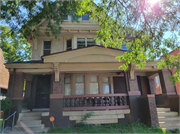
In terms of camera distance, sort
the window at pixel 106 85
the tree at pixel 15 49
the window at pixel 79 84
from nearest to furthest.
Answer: the window at pixel 79 84
the window at pixel 106 85
the tree at pixel 15 49

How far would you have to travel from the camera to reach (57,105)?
7582mm

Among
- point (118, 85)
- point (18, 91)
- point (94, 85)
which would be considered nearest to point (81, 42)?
point (94, 85)

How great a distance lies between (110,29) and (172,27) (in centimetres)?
288

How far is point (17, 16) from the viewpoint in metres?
6.36

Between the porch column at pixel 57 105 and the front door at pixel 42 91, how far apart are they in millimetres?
2746

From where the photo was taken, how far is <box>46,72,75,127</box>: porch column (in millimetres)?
7367

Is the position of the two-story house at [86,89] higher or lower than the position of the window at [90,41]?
lower

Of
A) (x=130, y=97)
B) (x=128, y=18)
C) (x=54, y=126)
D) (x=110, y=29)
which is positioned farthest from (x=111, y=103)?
(x=128, y=18)

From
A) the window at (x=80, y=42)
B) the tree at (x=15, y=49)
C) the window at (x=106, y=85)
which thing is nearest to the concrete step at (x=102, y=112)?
the window at (x=106, y=85)

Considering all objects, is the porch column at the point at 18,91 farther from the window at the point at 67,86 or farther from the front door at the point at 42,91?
the window at the point at 67,86

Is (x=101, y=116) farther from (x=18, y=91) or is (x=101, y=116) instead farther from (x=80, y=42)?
(x=80, y=42)

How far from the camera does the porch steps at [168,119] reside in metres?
6.87

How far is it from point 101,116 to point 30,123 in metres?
3.86

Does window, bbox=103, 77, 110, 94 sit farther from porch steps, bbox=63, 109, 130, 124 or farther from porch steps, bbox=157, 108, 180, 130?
porch steps, bbox=157, 108, 180, 130
